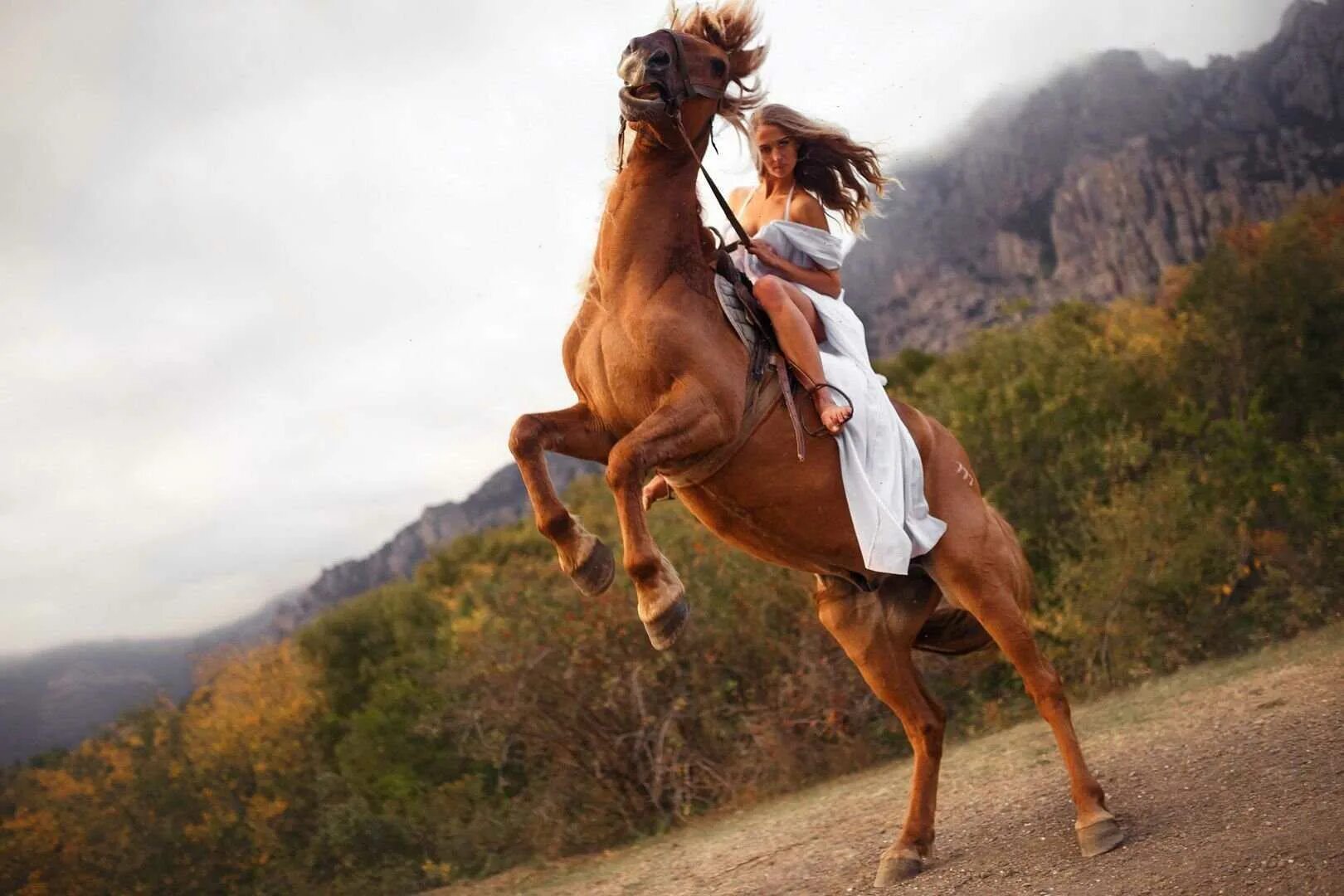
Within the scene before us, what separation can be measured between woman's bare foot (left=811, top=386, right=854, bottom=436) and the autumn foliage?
6.29 metres

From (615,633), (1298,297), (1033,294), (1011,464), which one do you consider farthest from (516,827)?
(1033,294)

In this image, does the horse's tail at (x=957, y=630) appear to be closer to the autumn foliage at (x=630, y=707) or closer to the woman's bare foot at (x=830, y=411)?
the woman's bare foot at (x=830, y=411)

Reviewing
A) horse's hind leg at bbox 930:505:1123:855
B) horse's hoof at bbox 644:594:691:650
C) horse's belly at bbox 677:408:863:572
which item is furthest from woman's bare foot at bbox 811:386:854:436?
horse's hoof at bbox 644:594:691:650

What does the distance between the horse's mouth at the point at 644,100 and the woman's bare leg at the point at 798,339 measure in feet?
3.05

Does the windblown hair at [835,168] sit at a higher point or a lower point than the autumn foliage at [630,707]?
higher

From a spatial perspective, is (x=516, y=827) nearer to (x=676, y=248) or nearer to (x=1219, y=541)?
(x=676, y=248)

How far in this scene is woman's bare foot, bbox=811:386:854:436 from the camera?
5121 mm

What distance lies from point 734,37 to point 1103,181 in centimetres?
6223

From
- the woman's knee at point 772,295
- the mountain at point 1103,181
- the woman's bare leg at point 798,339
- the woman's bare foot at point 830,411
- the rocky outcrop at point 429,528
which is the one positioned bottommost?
the woman's bare foot at point 830,411

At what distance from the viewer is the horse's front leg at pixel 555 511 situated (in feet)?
16.2

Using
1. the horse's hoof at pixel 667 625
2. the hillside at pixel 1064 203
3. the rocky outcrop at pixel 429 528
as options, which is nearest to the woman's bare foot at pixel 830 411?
the horse's hoof at pixel 667 625

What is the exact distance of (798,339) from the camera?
5.23 m

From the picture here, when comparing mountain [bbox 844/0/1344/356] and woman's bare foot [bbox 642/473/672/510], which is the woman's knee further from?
mountain [bbox 844/0/1344/356]

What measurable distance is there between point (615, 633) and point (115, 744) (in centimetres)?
909
